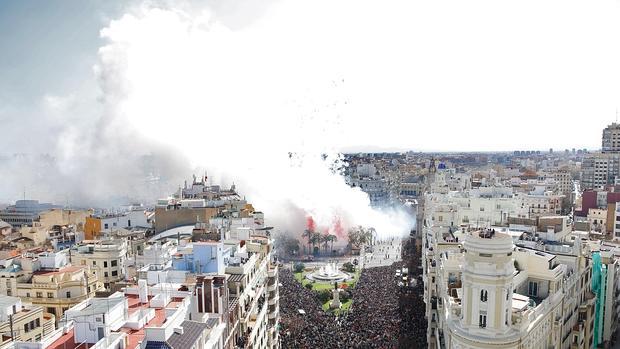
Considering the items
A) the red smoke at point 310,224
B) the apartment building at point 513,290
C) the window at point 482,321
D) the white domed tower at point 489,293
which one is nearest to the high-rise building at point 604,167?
the red smoke at point 310,224

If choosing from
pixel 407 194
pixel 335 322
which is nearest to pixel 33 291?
pixel 335 322

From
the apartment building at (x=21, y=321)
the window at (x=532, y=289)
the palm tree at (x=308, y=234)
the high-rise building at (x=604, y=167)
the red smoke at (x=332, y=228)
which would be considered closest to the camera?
the apartment building at (x=21, y=321)

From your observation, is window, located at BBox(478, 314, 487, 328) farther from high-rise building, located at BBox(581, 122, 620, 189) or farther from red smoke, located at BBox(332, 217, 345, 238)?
high-rise building, located at BBox(581, 122, 620, 189)

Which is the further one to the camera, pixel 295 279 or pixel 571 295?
pixel 295 279

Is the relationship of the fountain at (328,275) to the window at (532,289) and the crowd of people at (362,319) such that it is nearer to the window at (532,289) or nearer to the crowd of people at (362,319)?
the crowd of people at (362,319)

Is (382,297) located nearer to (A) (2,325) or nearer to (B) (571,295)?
(B) (571,295)

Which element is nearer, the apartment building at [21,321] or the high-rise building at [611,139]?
the apartment building at [21,321]

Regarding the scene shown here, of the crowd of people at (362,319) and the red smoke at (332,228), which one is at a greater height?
the red smoke at (332,228)
